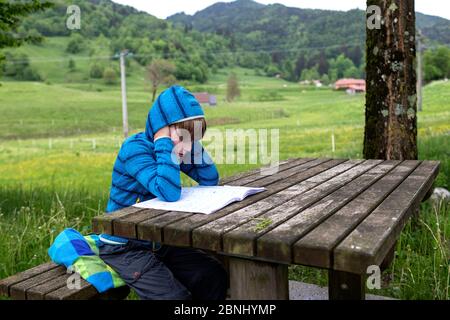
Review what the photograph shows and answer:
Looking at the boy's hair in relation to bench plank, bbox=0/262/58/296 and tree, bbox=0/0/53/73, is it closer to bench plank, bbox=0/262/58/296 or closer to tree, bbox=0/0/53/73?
bench plank, bbox=0/262/58/296

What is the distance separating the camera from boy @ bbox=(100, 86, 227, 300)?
2.10 metres

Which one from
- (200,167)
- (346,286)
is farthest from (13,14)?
(346,286)

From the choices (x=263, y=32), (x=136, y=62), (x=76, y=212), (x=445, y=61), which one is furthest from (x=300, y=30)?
(x=76, y=212)

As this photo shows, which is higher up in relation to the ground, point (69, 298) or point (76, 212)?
point (69, 298)

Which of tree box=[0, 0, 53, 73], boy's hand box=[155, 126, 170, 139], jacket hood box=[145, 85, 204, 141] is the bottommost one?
boy's hand box=[155, 126, 170, 139]

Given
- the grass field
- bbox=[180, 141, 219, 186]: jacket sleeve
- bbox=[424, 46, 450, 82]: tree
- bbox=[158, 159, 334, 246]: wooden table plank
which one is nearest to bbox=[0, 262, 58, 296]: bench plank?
bbox=[158, 159, 334, 246]: wooden table plank

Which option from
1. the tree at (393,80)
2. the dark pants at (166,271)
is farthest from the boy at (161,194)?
the tree at (393,80)

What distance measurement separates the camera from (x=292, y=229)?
5.49 feet

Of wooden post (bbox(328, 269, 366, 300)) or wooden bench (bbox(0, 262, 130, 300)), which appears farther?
wooden post (bbox(328, 269, 366, 300))

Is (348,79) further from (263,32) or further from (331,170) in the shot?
(331,170)

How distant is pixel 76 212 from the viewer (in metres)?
5.22

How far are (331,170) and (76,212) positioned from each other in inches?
122

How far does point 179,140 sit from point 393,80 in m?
2.34

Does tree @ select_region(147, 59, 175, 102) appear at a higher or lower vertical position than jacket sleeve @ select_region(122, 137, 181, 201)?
higher
